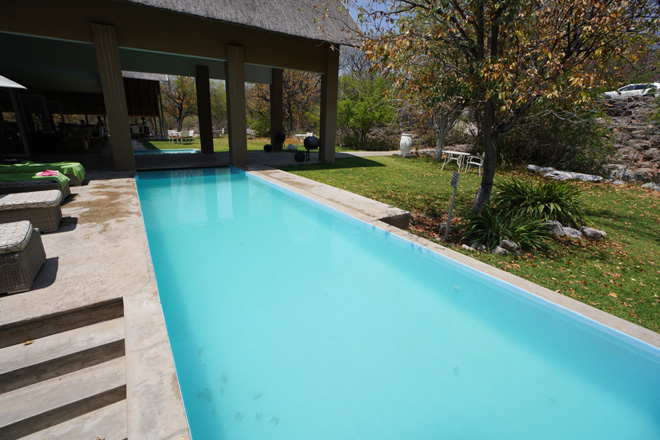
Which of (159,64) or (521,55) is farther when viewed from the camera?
(159,64)

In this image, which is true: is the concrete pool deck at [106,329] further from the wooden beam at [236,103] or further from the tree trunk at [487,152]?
the wooden beam at [236,103]

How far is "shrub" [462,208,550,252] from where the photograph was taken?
4910mm

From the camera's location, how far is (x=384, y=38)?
177 inches

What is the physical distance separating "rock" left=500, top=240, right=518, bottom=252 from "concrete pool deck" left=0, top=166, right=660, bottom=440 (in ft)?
3.64

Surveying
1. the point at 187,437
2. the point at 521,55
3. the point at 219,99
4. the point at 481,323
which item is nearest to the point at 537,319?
the point at 481,323

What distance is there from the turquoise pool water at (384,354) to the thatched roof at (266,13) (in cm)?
622

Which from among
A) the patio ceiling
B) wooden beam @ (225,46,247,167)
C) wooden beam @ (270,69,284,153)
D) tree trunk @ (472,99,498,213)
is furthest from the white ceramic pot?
tree trunk @ (472,99,498,213)

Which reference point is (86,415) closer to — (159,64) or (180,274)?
(180,274)

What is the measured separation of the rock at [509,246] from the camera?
4.74 metres

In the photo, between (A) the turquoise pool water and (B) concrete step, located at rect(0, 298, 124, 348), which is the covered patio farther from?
(B) concrete step, located at rect(0, 298, 124, 348)

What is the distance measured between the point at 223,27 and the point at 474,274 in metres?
9.86

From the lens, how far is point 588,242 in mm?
5250

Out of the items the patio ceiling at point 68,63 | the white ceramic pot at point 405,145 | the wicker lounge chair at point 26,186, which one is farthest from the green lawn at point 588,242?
the patio ceiling at point 68,63

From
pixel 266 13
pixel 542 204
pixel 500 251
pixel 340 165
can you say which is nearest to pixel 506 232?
pixel 500 251
